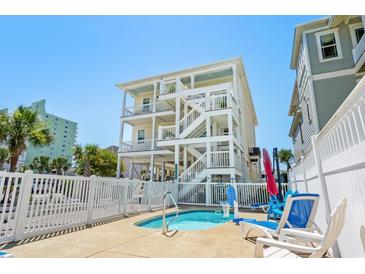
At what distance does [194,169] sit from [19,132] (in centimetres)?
1022

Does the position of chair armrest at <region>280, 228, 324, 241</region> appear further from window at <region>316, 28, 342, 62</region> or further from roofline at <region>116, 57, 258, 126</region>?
roofline at <region>116, 57, 258, 126</region>

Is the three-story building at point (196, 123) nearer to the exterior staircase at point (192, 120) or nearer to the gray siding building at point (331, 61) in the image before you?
the exterior staircase at point (192, 120)

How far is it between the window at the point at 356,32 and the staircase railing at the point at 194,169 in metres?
10.0

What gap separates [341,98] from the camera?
952cm

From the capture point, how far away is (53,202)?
4922 millimetres

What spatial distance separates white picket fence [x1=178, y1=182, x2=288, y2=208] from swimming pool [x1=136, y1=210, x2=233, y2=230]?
173cm

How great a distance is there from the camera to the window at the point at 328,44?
394 inches

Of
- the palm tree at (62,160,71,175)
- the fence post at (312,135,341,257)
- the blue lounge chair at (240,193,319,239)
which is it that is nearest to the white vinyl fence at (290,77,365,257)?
the fence post at (312,135,341,257)

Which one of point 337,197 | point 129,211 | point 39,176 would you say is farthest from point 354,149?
point 129,211

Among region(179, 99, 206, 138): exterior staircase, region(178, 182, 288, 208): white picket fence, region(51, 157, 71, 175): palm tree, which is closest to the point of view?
region(178, 182, 288, 208): white picket fence

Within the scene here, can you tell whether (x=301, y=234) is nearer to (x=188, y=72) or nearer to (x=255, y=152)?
(x=188, y=72)

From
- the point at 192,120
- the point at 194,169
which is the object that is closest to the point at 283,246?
the point at 194,169

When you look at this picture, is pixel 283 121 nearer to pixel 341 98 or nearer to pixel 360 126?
pixel 341 98

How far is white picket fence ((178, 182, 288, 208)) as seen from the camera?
34.5 feet
